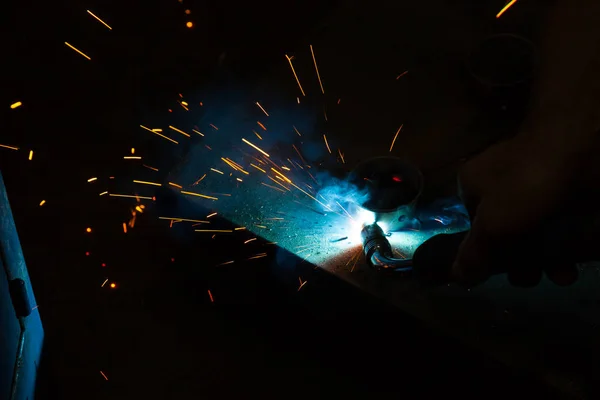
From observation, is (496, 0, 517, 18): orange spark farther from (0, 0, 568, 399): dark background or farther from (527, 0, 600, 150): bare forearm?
(527, 0, 600, 150): bare forearm

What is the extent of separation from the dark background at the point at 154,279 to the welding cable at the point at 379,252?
0.17 metres

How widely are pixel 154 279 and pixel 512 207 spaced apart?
2.01 metres

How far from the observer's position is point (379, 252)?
1.94m

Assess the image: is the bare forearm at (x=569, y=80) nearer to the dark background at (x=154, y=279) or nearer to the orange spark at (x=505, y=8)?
the dark background at (x=154, y=279)

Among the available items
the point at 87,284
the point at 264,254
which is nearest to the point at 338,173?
the point at 264,254

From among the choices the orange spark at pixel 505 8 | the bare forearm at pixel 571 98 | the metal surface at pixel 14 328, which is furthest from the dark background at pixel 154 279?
the bare forearm at pixel 571 98

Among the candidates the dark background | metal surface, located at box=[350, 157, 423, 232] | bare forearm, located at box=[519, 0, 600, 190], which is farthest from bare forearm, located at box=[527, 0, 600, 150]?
the dark background

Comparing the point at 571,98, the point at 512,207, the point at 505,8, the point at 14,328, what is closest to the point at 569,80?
the point at 571,98

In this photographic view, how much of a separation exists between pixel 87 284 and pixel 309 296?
1271 millimetres

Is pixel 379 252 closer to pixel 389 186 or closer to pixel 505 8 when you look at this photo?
pixel 389 186

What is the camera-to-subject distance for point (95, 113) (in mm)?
3658

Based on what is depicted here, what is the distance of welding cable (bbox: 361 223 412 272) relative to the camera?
1.89 meters

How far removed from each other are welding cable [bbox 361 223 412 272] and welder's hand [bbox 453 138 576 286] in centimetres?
28

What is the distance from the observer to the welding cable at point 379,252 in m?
1.89
